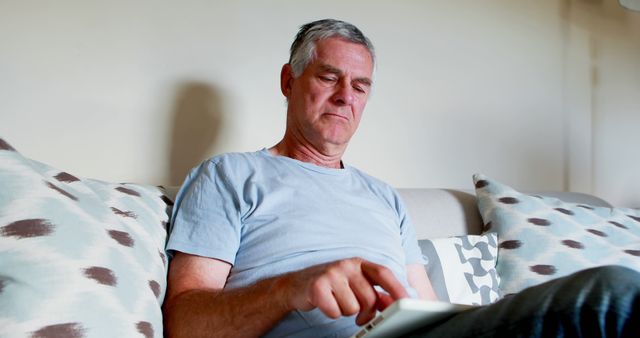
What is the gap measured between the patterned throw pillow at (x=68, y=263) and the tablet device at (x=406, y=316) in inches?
12.9

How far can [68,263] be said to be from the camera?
0.70 meters

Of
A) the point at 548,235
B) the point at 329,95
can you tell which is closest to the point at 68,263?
the point at 329,95

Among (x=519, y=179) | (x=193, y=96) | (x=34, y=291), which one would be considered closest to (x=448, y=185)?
(x=519, y=179)

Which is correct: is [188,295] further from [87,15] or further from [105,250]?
[87,15]

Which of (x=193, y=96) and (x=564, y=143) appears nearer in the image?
(x=193, y=96)

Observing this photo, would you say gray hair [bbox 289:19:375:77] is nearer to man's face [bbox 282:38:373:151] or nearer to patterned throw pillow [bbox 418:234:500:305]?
man's face [bbox 282:38:373:151]

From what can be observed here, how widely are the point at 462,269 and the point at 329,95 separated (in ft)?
1.68

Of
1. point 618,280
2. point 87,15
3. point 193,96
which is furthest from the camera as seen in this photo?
point 193,96

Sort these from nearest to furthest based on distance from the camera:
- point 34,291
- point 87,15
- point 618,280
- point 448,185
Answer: point 618,280, point 34,291, point 87,15, point 448,185

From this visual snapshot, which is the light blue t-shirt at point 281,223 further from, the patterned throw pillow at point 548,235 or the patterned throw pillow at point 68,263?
the patterned throw pillow at point 548,235

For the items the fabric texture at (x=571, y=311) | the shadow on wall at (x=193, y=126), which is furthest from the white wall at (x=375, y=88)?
the fabric texture at (x=571, y=311)

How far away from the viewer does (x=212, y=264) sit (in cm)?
97

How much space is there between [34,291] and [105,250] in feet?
0.44

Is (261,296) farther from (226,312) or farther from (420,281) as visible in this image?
(420,281)
